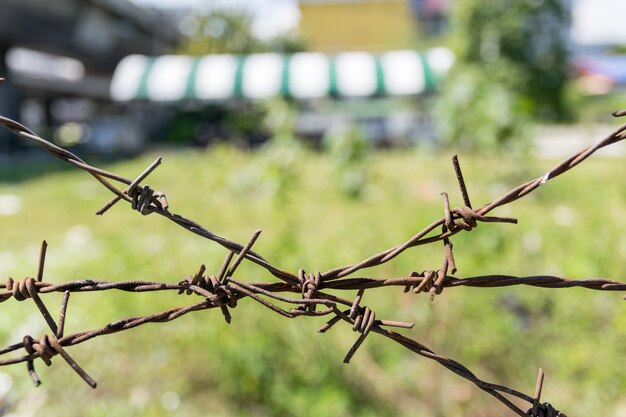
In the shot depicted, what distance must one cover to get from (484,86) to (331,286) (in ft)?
32.2

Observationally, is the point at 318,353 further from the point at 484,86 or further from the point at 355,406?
the point at 484,86

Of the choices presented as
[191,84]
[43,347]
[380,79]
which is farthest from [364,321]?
[191,84]

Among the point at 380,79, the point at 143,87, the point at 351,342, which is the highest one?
the point at 143,87

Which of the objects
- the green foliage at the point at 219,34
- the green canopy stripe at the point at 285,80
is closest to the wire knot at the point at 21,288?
the green canopy stripe at the point at 285,80

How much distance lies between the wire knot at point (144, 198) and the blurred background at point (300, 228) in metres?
1.72

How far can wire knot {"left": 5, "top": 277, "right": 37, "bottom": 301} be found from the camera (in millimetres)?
1093

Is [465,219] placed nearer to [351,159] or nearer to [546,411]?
[546,411]

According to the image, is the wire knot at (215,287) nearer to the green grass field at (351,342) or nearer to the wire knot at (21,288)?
the wire knot at (21,288)

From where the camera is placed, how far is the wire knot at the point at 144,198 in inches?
42.0

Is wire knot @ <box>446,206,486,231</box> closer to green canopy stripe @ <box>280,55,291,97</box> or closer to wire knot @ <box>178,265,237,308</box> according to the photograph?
wire knot @ <box>178,265,237,308</box>

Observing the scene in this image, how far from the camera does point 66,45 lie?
1816 centimetres

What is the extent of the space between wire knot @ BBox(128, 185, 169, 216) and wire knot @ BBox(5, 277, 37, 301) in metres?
0.22

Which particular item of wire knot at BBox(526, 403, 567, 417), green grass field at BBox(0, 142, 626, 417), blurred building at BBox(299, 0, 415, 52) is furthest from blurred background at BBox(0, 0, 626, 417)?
blurred building at BBox(299, 0, 415, 52)

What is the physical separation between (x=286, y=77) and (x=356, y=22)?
74.8 ft
